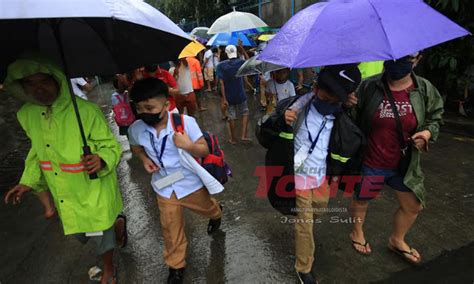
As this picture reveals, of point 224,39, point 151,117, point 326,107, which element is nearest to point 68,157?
point 151,117

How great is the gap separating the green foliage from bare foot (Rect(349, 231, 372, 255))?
4165 millimetres

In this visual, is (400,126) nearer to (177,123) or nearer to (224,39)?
(177,123)

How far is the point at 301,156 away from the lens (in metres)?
2.46

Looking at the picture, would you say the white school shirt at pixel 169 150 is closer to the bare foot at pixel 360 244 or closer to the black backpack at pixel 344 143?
the black backpack at pixel 344 143

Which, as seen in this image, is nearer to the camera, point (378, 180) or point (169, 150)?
point (169, 150)

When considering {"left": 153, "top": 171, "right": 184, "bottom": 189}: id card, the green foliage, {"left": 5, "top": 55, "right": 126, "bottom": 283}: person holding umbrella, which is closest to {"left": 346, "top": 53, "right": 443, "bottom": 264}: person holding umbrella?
{"left": 153, "top": 171, "right": 184, "bottom": 189}: id card

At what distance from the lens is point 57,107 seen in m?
2.21

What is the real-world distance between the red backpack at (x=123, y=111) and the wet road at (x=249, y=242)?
99 centimetres

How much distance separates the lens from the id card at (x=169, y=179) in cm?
251

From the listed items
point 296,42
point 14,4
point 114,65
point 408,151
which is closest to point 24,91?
point 114,65

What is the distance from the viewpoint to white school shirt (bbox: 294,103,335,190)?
7.99 feet

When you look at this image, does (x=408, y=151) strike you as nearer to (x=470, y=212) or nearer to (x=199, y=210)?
(x=470, y=212)

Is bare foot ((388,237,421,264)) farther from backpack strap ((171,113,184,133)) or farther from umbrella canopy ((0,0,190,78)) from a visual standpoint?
umbrella canopy ((0,0,190,78))

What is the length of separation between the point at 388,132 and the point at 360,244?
1075mm
